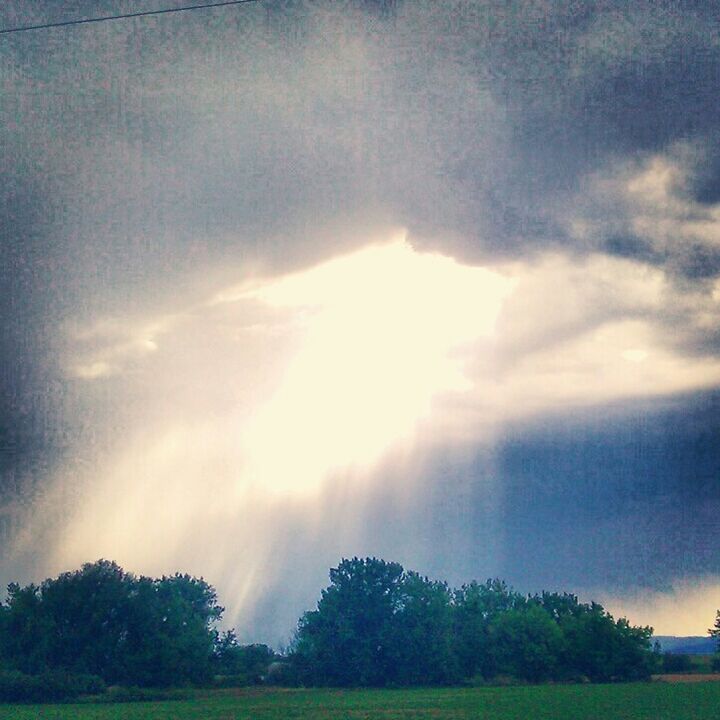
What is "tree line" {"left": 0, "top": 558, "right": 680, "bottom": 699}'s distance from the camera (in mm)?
78375

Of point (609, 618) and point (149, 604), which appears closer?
point (149, 604)

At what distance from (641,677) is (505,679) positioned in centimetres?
1347

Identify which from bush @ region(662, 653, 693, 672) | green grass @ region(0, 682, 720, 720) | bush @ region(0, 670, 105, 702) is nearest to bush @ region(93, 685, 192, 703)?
bush @ region(0, 670, 105, 702)

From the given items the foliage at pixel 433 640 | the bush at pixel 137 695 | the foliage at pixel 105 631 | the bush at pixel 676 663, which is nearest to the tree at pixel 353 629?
the foliage at pixel 433 640

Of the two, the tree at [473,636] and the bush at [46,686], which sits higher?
the tree at [473,636]

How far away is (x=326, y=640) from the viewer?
89875 mm

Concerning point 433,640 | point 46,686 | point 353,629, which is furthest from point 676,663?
point 46,686

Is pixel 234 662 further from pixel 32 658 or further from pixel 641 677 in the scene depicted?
pixel 641 677

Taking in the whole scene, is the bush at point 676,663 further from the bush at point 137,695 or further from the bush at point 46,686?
the bush at point 46,686

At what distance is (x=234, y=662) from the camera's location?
92.2 m

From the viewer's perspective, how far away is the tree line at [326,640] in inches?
3086


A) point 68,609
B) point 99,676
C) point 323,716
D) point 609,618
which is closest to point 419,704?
point 323,716

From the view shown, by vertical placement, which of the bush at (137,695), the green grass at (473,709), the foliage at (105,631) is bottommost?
the green grass at (473,709)

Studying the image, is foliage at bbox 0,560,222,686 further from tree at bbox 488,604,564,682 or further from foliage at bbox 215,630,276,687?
tree at bbox 488,604,564,682
